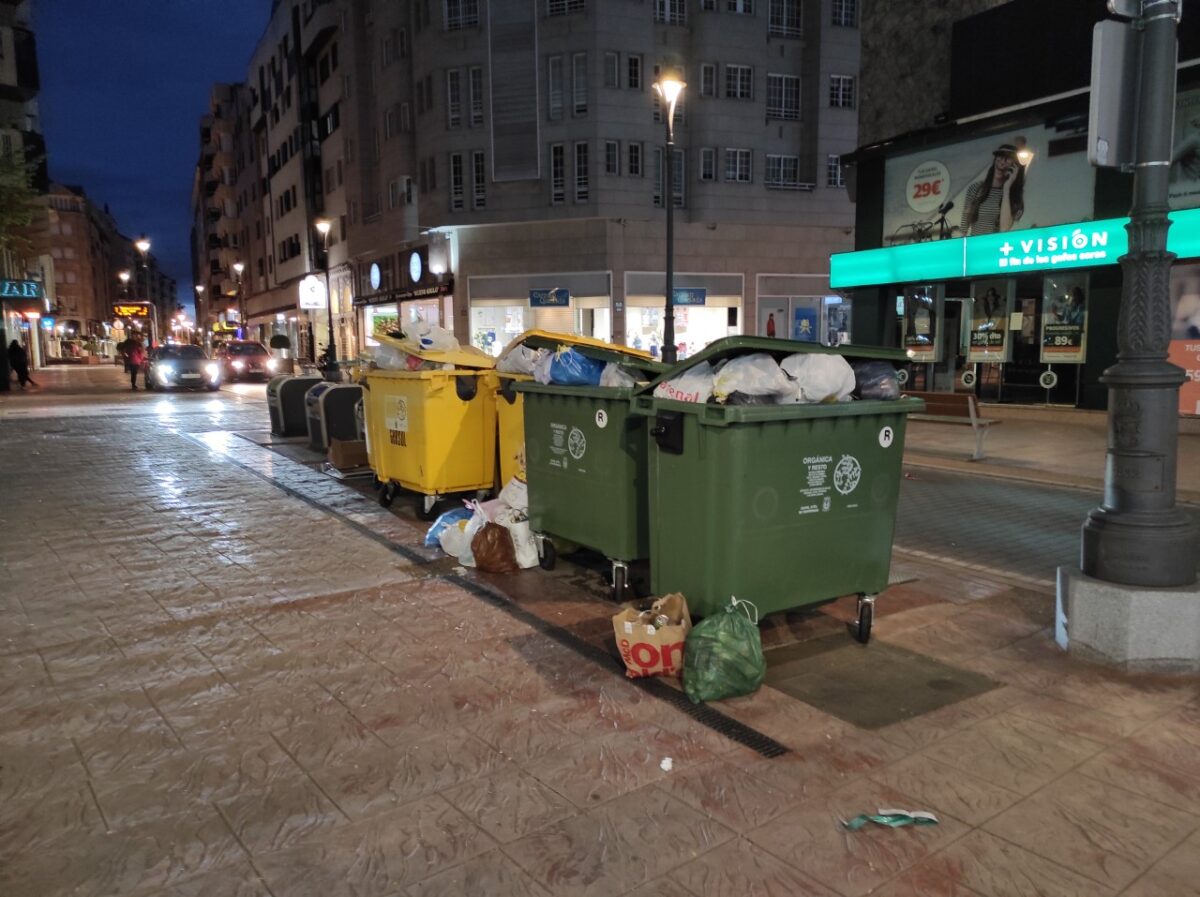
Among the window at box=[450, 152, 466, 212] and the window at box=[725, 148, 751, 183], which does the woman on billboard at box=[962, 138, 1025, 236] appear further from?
the window at box=[450, 152, 466, 212]

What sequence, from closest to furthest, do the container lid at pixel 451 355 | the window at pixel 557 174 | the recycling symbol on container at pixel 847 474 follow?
the recycling symbol on container at pixel 847 474, the container lid at pixel 451 355, the window at pixel 557 174

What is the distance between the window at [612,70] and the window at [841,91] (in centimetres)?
924

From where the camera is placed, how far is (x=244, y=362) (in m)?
35.1

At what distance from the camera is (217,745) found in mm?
3652

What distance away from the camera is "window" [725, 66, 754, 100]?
34.8m

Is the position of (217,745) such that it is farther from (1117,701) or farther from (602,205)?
(602,205)

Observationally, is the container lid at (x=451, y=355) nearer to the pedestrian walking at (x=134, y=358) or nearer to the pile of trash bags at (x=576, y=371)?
the pile of trash bags at (x=576, y=371)

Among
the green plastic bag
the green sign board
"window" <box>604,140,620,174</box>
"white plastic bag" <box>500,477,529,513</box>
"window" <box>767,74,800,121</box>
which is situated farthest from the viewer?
"window" <box>767,74,800,121</box>

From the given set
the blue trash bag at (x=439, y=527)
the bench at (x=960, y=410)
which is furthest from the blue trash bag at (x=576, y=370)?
the bench at (x=960, y=410)

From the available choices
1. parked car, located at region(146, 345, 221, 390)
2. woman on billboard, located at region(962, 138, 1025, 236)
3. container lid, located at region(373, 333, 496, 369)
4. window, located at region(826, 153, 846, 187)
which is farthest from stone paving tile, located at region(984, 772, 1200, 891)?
window, located at region(826, 153, 846, 187)

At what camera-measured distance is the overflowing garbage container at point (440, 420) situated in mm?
7824

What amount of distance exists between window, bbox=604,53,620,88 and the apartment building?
54 mm

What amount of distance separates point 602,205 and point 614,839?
3168 centimetres

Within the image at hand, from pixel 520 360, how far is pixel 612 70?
29162mm
